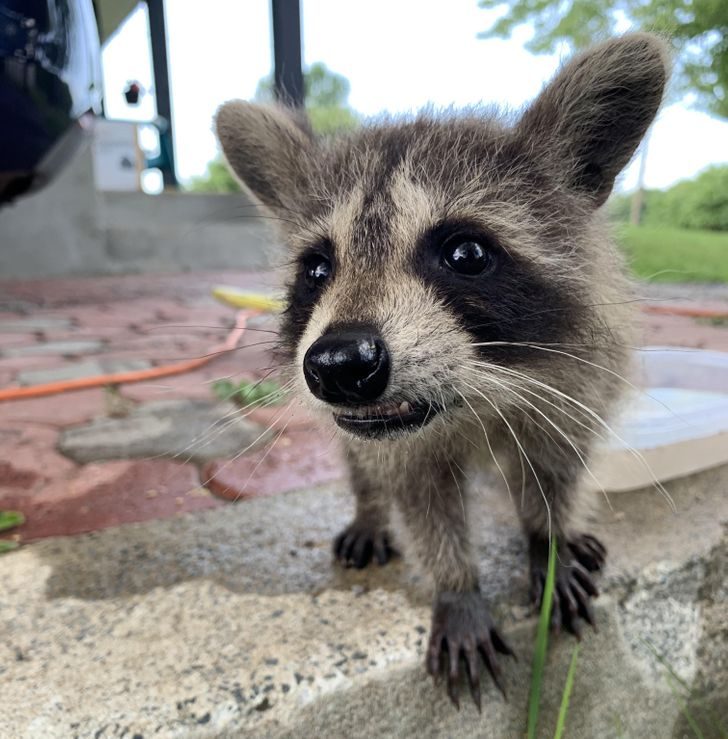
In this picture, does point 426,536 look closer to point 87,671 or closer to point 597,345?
point 597,345

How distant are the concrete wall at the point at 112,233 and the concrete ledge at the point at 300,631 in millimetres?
4290

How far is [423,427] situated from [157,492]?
1.06 m

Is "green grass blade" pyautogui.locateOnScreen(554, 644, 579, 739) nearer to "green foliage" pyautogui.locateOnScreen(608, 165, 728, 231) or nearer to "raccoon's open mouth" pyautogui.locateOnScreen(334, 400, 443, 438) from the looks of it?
"raccoon's open mouth" pyautogui.locateOnScreen(334, 400, 443, 438)

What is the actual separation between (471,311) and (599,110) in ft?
1.69

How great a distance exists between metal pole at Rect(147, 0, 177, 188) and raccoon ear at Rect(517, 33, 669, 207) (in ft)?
29.0

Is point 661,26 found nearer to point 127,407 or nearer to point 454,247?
point 454,247

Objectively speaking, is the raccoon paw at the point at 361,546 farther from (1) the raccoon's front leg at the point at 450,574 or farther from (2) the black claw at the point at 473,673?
(2) the black claw at the point at 473,673

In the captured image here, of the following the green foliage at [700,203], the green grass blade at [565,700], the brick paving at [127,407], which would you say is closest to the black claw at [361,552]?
the brick paving at [127,407]

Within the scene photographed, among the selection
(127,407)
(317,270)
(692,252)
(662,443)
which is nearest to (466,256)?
(317,270)

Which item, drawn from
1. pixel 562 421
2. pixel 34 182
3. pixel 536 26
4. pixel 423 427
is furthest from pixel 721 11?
pixel 34 182

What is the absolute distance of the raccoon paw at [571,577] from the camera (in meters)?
1.38

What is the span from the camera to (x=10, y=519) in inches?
66.4

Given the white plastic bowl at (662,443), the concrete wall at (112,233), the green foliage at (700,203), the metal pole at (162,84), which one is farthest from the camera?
the metal pole at (162,84)

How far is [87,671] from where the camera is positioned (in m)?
1.17
